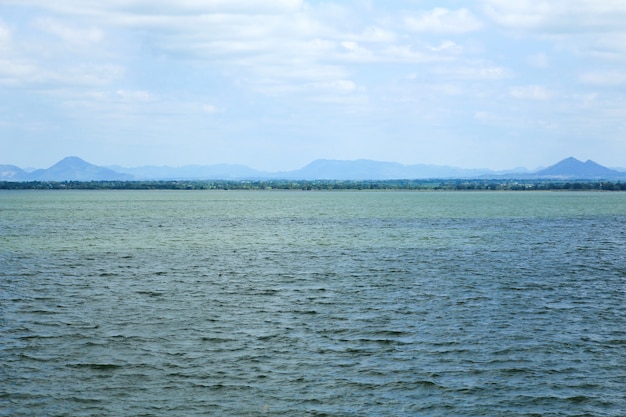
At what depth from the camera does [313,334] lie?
25.3 meters

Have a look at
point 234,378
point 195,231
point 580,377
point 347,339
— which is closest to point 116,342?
point 234,378

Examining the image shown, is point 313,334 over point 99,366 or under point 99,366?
over

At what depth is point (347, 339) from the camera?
24625 millimetres

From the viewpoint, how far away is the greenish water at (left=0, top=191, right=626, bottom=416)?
18.7 m

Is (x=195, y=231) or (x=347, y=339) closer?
(x=347, y=339)

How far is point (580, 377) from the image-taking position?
20578 mm

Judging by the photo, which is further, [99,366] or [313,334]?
[313,334]

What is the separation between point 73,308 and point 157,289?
5.75 m

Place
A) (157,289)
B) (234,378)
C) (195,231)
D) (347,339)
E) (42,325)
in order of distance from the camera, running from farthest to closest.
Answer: (195,231) < (157,289) < (42,325) < (347,339) < (234,378)

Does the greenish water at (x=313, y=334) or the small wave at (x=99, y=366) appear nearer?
the greenish water at (x=313, y=334)

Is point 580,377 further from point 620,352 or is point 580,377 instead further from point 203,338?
point 203,338

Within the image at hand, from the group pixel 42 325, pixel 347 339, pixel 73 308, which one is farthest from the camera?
pixel 73 308

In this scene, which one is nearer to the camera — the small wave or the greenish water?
the greenish water

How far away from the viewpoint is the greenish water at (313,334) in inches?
737
